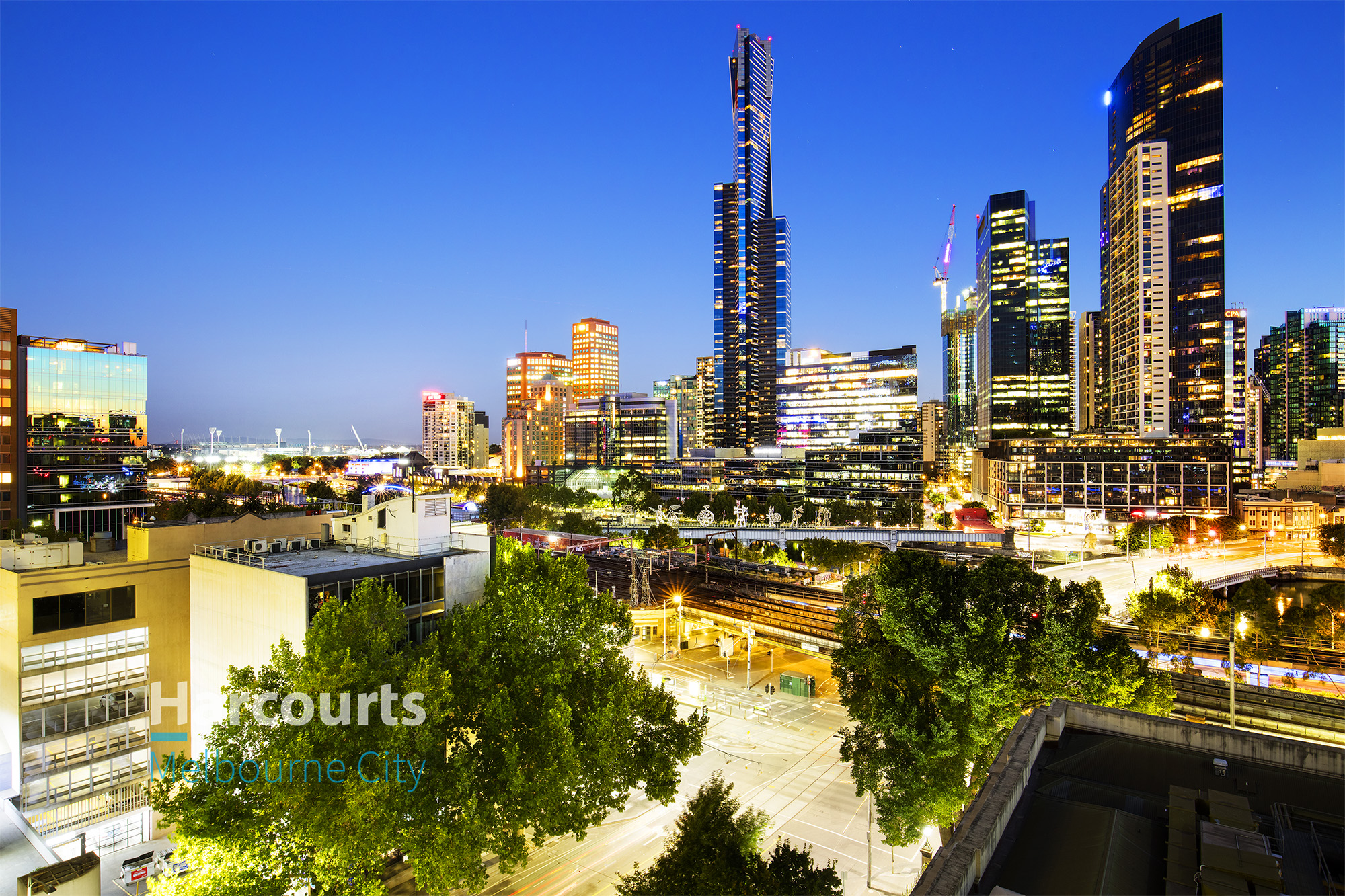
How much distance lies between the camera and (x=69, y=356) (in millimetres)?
71062

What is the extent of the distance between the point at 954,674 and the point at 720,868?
12.7 meters

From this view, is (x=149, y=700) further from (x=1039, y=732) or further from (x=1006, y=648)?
(x=1006, y=648)

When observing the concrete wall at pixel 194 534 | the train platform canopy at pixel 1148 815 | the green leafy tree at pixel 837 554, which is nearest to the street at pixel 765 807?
the train platform canopy at pixel 1148 815

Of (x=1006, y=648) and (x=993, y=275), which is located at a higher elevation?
(x=993, y=275)

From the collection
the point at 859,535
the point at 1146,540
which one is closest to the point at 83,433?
the point at 859,535

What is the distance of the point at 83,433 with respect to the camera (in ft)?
237

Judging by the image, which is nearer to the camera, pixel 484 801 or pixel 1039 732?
pixel 1039 732

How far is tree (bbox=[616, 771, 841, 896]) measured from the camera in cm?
1446

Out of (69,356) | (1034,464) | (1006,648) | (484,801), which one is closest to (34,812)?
(484,801)

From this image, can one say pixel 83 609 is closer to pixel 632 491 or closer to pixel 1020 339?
pixel 632 491

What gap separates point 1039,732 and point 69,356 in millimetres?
96531

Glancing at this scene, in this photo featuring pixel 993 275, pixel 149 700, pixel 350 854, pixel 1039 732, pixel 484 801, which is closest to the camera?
pixel 1039 732

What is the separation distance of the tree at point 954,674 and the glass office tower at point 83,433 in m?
84.0

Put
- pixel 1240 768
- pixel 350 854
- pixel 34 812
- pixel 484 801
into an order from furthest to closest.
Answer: pixel 34 812 < pixel 484 801 < pixel 350 854 < pixel 1240 768
